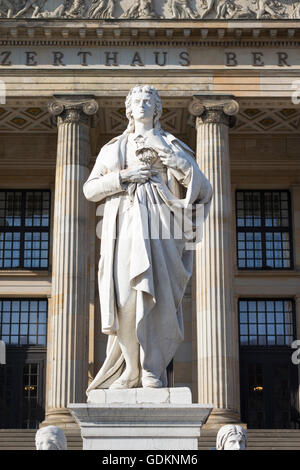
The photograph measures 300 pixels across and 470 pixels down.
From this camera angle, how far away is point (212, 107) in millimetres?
34469

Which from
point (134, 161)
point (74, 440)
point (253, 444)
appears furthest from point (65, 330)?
point (134, 161)

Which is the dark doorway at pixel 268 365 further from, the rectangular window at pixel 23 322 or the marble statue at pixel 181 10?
the marble statue at pixel 181 10

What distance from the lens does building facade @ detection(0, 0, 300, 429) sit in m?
32.3

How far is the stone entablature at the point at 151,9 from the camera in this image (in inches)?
1388

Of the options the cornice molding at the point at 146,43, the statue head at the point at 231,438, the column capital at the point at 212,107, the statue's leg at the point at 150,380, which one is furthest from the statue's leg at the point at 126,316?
the cornice molding at the point at 146,43

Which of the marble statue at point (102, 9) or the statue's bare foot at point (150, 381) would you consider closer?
the statue's bare foot at point (150, 381)

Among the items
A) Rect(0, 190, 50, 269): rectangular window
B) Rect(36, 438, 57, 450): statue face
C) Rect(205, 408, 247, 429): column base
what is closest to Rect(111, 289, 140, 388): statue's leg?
Rect(36, 438, 57, 450): statue face

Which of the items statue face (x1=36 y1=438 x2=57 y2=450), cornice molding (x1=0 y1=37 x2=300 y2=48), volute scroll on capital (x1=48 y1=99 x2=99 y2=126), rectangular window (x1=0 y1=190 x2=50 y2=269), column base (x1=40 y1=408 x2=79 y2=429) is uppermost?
cornice molding (x1=0 y1=37 x2=300 y2=48)

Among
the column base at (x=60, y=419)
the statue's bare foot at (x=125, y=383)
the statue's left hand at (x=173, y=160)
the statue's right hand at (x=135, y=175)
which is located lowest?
the column base at (x=60, y=419)

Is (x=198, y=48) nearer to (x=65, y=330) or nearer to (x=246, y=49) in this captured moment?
(x=246, y=49)

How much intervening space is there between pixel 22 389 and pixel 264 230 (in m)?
11.9

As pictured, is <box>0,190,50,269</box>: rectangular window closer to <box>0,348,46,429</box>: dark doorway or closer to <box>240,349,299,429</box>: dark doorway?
<box>0,348,46,429</box>: dark doorway

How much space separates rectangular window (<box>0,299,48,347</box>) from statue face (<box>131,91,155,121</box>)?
30.4 meters

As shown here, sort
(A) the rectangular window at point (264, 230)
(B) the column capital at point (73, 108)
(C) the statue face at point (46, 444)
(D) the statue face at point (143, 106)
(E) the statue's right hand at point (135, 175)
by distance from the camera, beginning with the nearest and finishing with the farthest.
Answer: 1. (C) the statue face at point (46, 444)
2. (E) the statue's right hand at point (135, 175)
3. (D) the statue face at point (143, 106)
4. (B) the column capital at point (73, 108)
5. (A) the rectangular window at point (264, 230)
